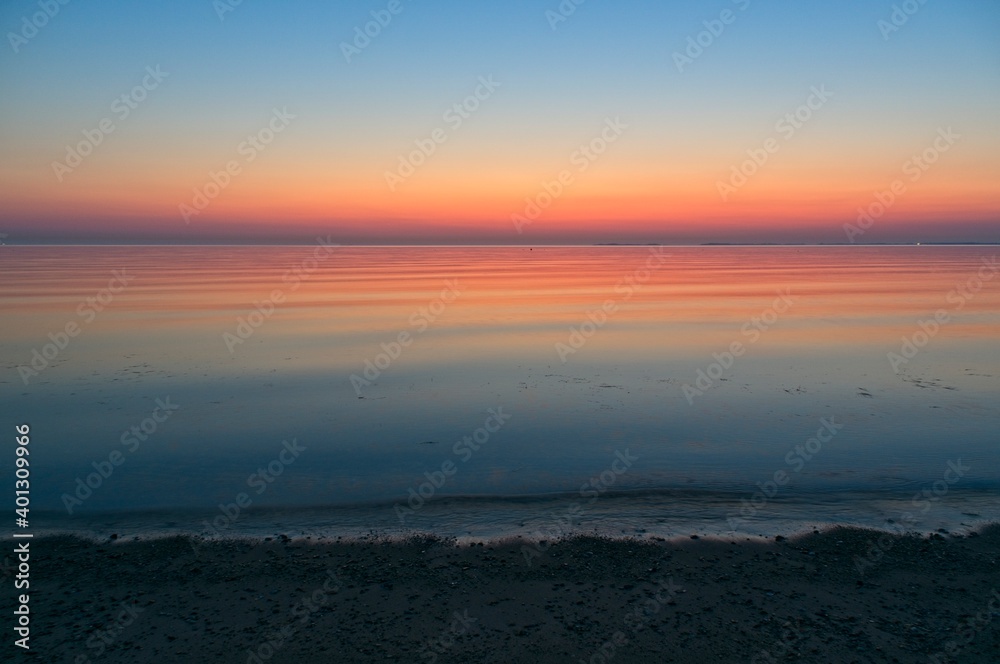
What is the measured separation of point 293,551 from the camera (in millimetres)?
6441

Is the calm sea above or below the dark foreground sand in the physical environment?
below

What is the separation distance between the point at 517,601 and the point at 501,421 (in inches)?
240

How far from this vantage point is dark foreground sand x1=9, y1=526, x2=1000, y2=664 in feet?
16.0

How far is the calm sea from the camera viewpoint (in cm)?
770

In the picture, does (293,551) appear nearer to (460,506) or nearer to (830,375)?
(460,506)

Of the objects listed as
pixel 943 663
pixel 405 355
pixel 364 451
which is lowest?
pixel 405 355

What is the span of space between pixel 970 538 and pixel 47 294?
37079 millimetres

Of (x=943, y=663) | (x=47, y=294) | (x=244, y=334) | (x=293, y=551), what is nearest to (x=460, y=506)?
(x=293, y=551)

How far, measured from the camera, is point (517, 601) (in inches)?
216

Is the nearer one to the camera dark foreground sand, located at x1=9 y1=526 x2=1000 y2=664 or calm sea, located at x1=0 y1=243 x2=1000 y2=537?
dark foreground sand, located at x1=9 y1=526 x2=1000 y2=664

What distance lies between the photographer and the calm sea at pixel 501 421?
303 inches

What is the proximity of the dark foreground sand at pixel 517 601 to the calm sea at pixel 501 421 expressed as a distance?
0.69m

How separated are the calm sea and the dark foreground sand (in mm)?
692

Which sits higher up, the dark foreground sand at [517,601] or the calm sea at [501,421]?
the dark foreground sand at [517,601]
